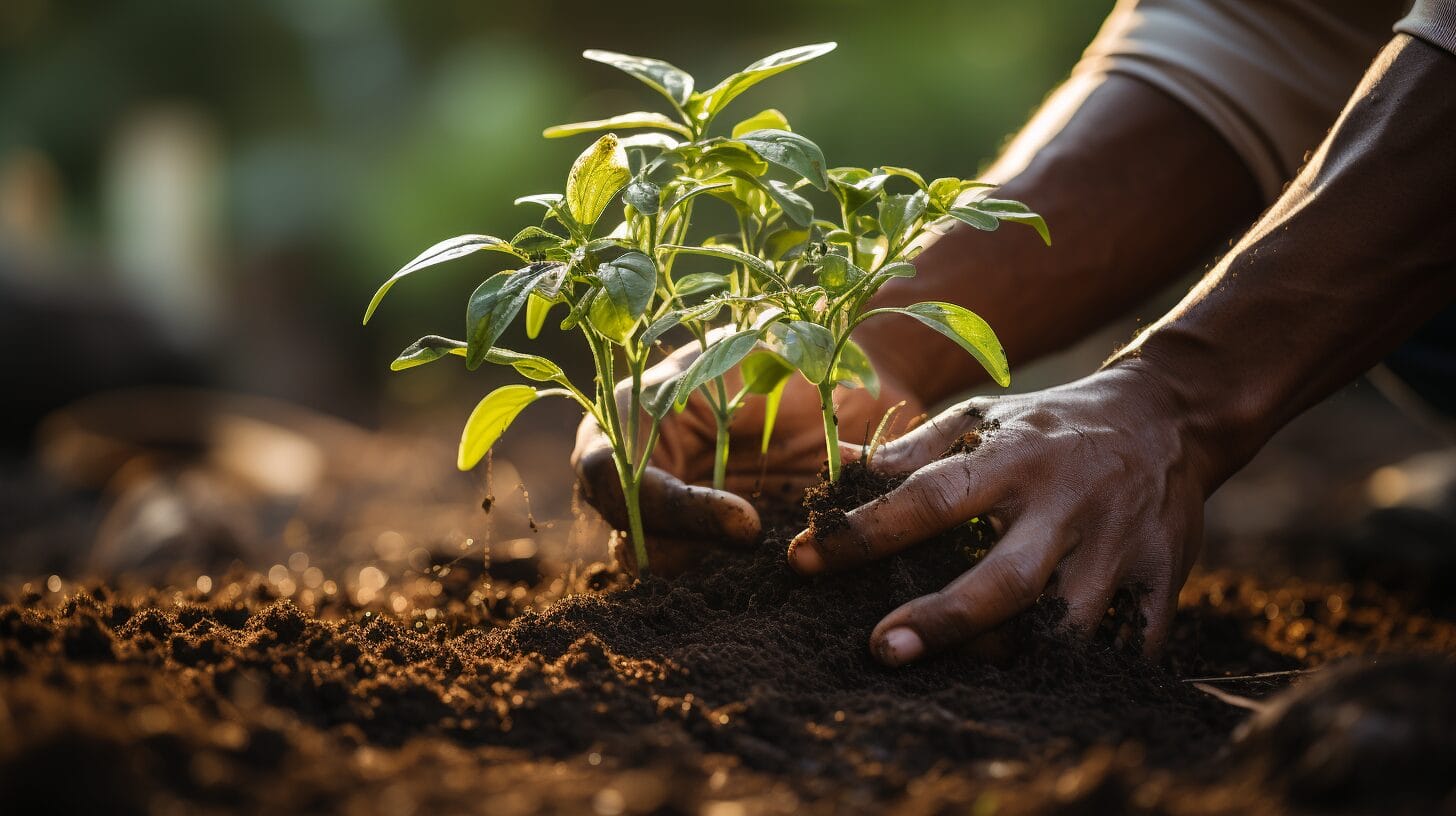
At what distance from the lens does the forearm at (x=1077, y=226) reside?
2.11 metres

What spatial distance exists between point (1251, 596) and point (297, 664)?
1.93 meters

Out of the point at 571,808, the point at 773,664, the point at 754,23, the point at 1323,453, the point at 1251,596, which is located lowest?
the point at 1323,453

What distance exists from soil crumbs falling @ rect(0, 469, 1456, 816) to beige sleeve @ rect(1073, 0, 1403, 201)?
114 cm

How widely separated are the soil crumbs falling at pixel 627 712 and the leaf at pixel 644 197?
52cm

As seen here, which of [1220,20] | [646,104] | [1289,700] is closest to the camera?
[1289,700]

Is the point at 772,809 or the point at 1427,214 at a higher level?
the point at 1427,214

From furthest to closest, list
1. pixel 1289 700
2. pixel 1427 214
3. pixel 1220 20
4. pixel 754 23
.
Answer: pixel 754 23
pixel 1220 20
pixel 1427 214
pixel 1289 700

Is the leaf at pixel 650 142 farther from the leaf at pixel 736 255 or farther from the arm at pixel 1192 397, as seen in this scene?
the arm at pixel 1192 397

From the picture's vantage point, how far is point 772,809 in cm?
89

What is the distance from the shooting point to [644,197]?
1.26m

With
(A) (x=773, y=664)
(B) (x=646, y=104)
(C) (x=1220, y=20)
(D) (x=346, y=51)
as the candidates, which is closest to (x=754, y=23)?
(B) (x=646, y=104)

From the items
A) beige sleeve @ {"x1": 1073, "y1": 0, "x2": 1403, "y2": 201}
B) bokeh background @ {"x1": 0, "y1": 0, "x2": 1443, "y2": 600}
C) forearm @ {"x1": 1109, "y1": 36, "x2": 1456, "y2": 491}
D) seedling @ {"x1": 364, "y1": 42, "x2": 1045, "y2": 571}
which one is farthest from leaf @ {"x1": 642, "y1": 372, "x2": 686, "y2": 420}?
bokeh background @ {"x1": 0, "y1": 0, "x2": 1443, "y2": 600}

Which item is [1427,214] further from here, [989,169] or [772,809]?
[772,809]

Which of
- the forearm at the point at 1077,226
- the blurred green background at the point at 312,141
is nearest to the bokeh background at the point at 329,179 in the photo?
the blurred green background at the point at 312,141
